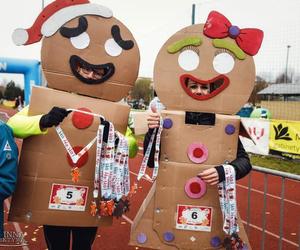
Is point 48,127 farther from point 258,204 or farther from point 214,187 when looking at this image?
point 258,204

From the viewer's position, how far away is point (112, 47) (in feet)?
7.82

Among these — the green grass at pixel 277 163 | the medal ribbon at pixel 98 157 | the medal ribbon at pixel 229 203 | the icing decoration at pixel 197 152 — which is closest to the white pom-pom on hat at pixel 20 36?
the medal ribbon at pixel 98 157

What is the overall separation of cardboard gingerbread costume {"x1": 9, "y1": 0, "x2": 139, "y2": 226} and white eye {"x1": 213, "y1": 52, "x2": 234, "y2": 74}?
52 cm

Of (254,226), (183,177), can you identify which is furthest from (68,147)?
(254,226)

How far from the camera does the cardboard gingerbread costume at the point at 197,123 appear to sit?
2.35 meters

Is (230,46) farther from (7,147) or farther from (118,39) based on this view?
(7,147)

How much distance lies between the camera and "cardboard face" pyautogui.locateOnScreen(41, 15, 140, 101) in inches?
91.6

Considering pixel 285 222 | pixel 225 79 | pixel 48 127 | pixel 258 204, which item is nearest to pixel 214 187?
pixel 225 79

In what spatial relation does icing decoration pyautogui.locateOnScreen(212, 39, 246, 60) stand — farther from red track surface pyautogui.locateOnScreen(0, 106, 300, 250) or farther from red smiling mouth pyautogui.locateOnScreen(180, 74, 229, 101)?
red track surface pyautogui.locateOnScreen(0, 106, 300, 250)

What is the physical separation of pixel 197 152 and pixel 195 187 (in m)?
0.21

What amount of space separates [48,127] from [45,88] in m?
0.26

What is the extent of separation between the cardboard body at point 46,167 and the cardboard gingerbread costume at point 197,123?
1.51 ft

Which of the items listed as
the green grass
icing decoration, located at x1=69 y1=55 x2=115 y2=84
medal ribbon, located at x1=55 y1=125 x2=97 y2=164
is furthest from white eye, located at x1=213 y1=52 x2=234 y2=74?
the green grass

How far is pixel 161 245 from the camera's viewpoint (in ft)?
7.81
